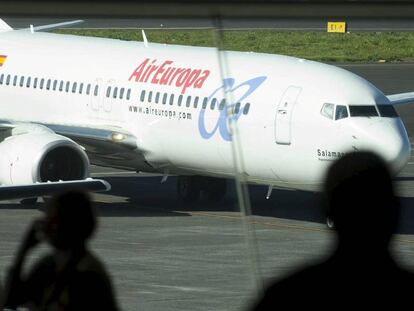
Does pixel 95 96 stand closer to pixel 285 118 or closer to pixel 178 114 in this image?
pixel 178 114

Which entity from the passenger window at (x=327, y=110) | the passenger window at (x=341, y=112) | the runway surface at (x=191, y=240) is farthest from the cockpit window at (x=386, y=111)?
the runway surface at (x=191, y=240)

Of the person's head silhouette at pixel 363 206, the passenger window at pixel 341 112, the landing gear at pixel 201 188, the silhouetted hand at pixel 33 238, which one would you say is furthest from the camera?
the landing gear at pixel 201 188

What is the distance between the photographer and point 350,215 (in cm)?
448

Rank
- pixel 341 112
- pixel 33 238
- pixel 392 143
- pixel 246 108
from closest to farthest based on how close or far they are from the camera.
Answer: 1. pixel 33 238
2. pixel 392 143
3. pixel 341 112
4. pixel 246 108

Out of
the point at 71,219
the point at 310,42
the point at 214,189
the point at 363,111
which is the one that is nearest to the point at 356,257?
the point at 71,219

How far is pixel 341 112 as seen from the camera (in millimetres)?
21969

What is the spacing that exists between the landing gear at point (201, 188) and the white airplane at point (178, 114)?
2 centimetres

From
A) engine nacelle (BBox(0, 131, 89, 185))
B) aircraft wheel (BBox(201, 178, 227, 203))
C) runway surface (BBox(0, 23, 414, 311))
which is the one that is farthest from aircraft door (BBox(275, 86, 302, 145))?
engine nacelle (BBox(0, 131, 89, 185))

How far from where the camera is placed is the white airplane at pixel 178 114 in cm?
2200

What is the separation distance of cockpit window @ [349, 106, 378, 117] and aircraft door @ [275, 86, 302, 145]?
0.90 m

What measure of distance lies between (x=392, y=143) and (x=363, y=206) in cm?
1717

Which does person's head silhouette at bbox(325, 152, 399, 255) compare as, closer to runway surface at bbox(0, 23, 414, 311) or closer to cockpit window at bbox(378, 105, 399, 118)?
runway surface at bbox(0, 23, 414, 311)

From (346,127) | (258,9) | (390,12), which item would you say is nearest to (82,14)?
(258,9)

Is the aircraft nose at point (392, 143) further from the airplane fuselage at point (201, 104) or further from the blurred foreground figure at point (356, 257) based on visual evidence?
the blurred foreground figure at point (356, 257)
